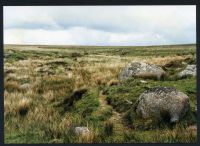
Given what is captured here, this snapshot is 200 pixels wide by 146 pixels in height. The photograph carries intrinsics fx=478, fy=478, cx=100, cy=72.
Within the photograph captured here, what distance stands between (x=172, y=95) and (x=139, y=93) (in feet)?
3.05

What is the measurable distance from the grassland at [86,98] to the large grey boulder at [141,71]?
0.19m

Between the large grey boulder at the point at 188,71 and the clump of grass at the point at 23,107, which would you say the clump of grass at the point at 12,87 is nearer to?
the clump of grass at the point at 23,107

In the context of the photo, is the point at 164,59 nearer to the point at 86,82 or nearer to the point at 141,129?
the point at 86,82

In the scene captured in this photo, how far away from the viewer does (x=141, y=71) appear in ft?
31.9

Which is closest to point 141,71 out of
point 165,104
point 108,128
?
point 165,104

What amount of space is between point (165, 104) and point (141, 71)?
A: 6.60ft

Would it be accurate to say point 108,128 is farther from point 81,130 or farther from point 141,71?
point 141,71

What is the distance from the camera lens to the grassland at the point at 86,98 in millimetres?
7699

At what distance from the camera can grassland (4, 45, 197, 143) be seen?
303 inches

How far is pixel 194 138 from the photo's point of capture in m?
7.38

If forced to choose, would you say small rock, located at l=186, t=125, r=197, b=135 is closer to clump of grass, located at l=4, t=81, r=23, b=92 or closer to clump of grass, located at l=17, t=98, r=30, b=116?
clump of grass, located at l=17, t=98, r=30, b=116

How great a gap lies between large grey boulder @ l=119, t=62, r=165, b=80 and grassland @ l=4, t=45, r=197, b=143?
0.19 metres

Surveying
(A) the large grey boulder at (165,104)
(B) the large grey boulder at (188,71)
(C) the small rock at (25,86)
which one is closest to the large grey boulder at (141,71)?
(B) the large grey boulder at (188,71)

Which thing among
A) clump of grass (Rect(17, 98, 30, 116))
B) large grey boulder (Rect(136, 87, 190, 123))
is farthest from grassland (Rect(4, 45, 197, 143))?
large grey boulder (Rect(136, 87, 190, 123))
